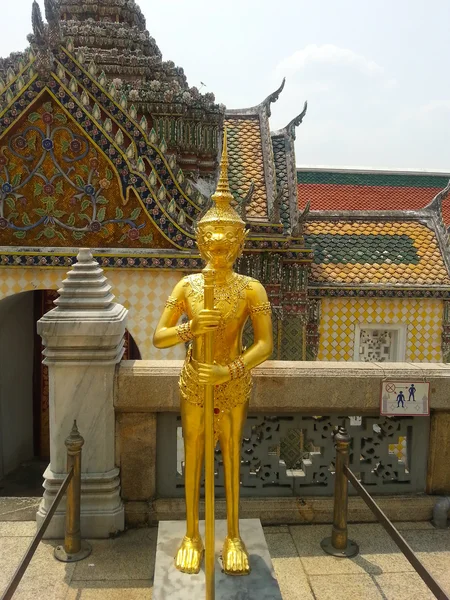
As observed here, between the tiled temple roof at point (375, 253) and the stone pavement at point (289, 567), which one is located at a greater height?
the tiled temple roof at point (375, 253)

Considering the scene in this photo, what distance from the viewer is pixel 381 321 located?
10688 mm

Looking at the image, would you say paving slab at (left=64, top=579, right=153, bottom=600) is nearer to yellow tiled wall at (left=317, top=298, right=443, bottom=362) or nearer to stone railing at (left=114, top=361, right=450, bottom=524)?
stone railing at (left=114, top=361, right=450, bottom=524)

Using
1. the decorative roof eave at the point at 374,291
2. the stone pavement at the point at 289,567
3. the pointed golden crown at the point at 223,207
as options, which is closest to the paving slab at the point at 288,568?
the stone pavement at the point at 289,567

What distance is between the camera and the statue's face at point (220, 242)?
3.19m

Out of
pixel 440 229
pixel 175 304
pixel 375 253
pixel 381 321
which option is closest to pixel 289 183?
pixel 375 253

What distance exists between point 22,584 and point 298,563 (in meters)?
1.89

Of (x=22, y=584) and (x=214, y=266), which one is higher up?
(x=214, y=266)

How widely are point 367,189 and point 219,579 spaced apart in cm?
1639

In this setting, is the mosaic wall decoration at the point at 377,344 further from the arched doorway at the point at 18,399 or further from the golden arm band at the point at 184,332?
the golden arm band at the point at 184,332

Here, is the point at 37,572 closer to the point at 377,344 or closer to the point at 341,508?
the point at 341,508

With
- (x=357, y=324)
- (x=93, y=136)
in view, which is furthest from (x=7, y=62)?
(x=357, y=324)

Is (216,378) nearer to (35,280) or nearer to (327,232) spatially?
(35,280)

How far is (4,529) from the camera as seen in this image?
169 inches

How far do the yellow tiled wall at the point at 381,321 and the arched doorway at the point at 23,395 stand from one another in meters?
3.70
